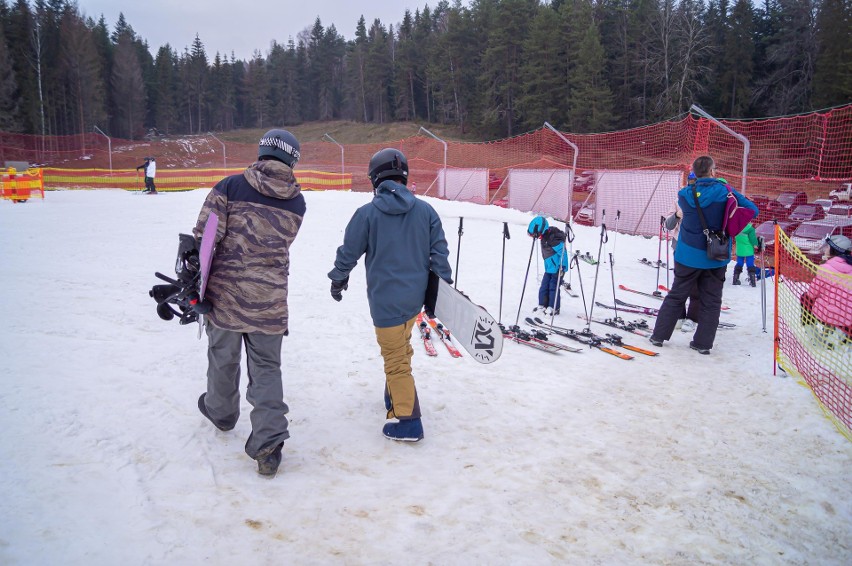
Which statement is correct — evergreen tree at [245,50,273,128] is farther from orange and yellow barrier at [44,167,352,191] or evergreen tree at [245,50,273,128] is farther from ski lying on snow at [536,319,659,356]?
ski lying on snow at [536,319,659,356]

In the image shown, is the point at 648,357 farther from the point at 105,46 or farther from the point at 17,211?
the point at 105,46

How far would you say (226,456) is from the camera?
3338mm

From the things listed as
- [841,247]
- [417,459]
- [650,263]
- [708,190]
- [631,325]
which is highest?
[708,190]

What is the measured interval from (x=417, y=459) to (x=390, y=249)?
1.37 m

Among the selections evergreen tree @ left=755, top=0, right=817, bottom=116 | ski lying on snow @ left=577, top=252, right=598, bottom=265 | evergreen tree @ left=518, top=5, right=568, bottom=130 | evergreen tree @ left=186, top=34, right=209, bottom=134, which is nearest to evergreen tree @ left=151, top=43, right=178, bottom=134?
evergreen tree @ left=186, top=34, right=209, bottom=134

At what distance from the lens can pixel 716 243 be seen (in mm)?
5371

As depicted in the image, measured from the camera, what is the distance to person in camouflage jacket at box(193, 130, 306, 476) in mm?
3131

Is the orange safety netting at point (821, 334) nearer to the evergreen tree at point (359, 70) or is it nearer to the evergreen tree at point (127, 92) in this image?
the evergreen tree at point (359, 70)

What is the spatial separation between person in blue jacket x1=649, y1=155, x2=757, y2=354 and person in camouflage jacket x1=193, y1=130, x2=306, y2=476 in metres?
4.21

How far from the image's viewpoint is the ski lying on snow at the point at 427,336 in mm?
5547

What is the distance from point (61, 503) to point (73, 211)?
14.5 m

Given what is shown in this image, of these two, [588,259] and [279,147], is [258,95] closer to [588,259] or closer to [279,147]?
[588,259]

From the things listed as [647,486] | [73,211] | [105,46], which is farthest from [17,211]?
[105,46]

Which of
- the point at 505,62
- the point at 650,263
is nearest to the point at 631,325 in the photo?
the point at 650,263
